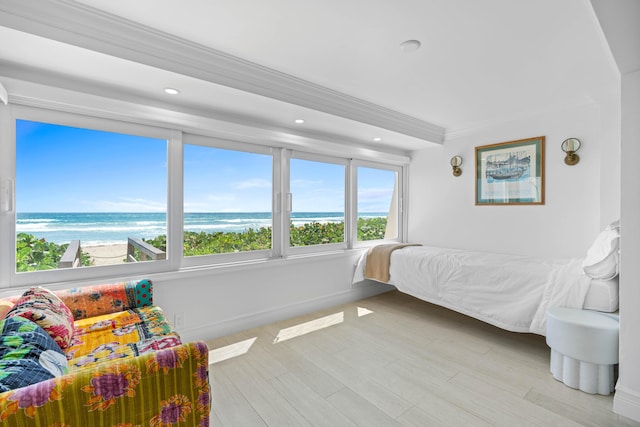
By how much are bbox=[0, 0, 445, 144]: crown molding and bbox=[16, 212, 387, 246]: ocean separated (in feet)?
4.39

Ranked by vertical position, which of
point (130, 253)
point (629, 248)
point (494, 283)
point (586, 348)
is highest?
point (629, 248)

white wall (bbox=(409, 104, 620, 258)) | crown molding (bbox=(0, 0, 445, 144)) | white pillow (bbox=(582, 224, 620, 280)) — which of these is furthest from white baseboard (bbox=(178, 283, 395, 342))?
white pillow (bbox=(582, 224, 620, 280))

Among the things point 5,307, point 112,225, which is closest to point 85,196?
point 112,225

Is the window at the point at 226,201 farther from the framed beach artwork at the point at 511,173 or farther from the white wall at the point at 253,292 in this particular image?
the framed beach artwork at the point at 511,173

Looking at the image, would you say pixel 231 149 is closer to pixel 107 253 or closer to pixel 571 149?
pixel 107 253

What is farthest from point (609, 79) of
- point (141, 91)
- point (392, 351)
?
point (141, 91)

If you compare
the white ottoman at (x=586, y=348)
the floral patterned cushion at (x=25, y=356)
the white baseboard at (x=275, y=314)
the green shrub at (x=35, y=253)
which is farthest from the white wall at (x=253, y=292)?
the white ottoman at (x=586, y=348)

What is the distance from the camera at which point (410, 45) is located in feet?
6.54

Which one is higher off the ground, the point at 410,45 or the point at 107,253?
the point at 410,45

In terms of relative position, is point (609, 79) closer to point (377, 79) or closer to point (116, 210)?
point (377, 79)

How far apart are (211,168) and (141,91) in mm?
935

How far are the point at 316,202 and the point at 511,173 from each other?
7.69 ft

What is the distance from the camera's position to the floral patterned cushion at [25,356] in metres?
0.98

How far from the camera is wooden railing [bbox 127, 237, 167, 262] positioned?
2.65m
